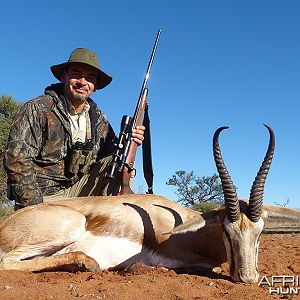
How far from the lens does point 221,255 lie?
16.3 ft

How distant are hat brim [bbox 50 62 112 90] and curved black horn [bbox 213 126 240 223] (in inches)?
119

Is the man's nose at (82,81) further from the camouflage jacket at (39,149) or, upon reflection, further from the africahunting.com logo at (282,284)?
the africahunting.com logo at (282,284)

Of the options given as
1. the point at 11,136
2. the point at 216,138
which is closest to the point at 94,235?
the point at 216,138

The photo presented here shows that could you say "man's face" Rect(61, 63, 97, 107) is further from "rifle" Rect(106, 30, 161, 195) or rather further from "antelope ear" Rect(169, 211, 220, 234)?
"antelope ear" Rect(169, 211, 220, 234)

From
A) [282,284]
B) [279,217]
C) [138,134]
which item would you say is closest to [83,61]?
[138,134]

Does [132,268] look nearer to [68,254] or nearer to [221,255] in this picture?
[68,254]

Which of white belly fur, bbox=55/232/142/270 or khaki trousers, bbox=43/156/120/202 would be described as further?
khaki trousers, bbox=43/156/120/202

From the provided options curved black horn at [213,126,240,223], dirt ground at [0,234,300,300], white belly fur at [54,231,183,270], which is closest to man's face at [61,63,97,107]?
white belly fur at [54,231,183,270]

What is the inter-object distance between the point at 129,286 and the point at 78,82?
3908 millimetres

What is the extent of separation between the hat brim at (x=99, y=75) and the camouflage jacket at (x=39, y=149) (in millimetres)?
259

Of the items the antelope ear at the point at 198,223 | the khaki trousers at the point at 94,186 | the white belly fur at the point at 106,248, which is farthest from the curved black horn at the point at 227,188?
the khaki trousers at the point at 94,186

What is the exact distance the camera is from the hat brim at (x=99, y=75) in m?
7.00

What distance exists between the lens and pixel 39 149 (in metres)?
6.48

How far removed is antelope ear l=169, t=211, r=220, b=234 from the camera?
4461 mm
